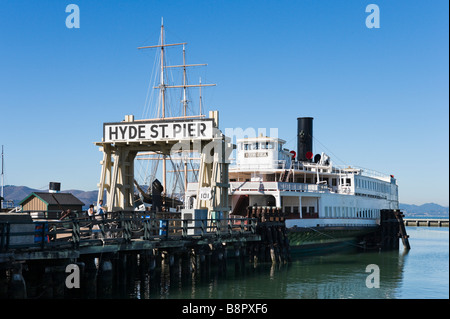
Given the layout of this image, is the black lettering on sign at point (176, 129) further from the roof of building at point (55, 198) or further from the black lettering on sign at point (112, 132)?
the roof of building at point (55, 198)

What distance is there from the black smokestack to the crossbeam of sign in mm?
28736

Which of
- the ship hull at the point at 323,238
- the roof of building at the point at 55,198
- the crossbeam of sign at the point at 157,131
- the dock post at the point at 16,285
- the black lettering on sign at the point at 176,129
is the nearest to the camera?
the dock post at the point at 16,285

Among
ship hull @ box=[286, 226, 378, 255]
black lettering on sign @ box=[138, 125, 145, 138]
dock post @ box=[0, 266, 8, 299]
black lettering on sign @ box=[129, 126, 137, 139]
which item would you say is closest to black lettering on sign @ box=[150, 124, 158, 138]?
black lettering on sign @ box=[138, 125, 145, 138]

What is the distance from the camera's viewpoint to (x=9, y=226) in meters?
17.7

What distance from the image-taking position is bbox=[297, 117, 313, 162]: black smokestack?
56.6 m

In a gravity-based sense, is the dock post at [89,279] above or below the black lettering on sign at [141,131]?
below

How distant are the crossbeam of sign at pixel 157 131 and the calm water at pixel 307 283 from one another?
728 centimetres

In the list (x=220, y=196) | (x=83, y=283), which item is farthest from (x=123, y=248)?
(x=220, y=196)

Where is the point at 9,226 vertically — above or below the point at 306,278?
above

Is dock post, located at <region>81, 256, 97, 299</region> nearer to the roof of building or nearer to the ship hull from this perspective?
the roof of building

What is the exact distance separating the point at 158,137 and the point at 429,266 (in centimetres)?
2399

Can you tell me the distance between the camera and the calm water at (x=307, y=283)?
25.7 metres

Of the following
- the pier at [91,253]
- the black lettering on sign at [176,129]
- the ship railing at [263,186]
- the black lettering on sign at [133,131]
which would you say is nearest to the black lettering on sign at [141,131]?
the black lettering on sign at [133,131]
